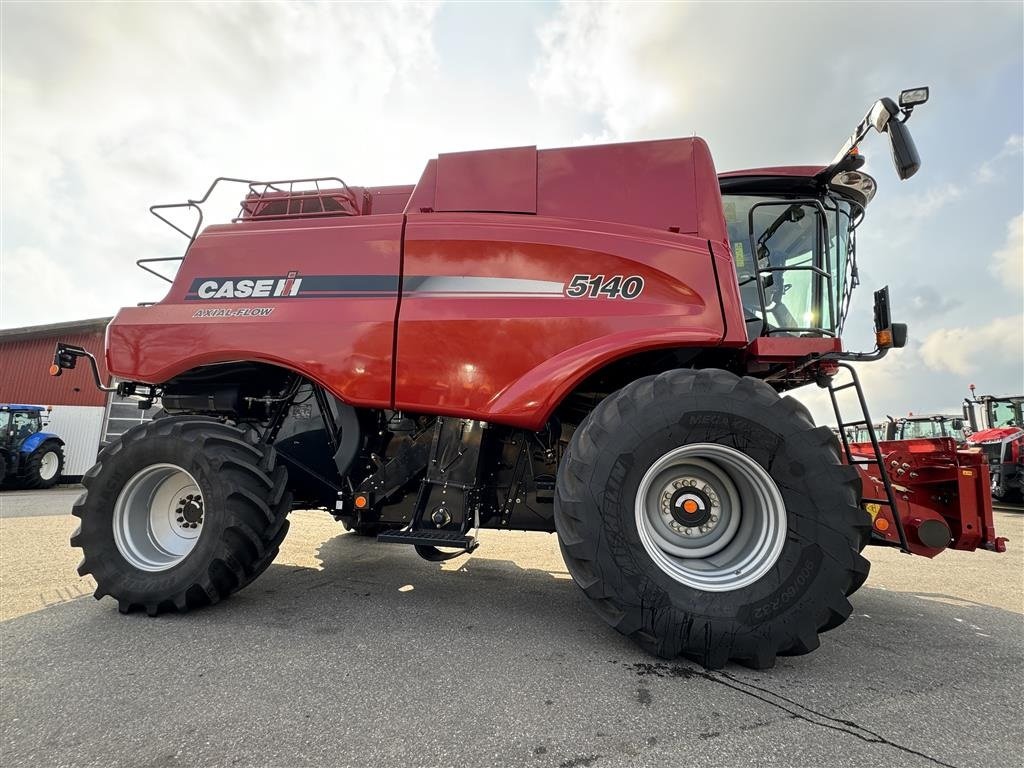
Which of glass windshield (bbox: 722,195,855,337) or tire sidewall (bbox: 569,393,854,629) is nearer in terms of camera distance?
tire sidewall (bbox: 569,393,854,629)

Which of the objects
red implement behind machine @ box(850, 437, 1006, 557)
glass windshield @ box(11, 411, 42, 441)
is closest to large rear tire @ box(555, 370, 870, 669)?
red implement behind machine @ box(850, 437, 1006, 557)

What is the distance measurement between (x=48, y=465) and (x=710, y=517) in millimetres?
17267

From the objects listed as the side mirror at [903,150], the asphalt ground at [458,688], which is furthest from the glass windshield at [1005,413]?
the side mirror at [903,150]

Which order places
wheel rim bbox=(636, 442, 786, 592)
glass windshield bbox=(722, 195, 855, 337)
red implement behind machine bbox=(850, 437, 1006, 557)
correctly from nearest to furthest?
wheel rim bbox=(636, 442, 786, 592)
red implement behind machine bbox=(850, 437, 1006, 557)
glass windshield bbox=(722, 195, 855, 337)

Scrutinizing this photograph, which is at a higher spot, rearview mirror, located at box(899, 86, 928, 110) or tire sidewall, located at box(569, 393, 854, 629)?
rearview mirror, located at box(899, 86, 928, 110)

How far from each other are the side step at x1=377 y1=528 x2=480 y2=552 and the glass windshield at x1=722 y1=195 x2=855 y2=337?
92.8 inches

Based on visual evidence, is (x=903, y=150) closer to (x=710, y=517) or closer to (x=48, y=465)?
(x=710, y=517)

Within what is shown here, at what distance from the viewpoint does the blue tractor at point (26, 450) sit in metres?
12.0

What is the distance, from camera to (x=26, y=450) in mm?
12258

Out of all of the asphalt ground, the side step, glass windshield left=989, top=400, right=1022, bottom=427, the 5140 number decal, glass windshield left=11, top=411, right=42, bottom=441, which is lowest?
the asphalt ground

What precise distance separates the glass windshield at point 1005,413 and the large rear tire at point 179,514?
1609 centimetres

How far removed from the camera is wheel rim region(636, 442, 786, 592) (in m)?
2.30

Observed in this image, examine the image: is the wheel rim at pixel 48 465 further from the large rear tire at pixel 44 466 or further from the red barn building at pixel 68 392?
the red barn building at pixel 68 392

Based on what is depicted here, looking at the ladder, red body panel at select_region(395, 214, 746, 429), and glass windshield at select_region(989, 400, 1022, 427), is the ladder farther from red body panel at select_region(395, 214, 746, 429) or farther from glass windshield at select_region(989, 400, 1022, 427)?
glass windshield at select_region(989, 400, 1022, 427)
